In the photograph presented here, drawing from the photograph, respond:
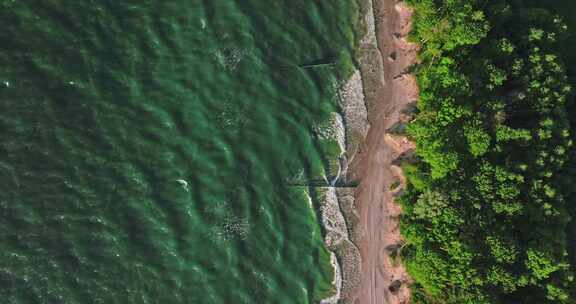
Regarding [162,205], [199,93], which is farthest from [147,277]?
[199,93]

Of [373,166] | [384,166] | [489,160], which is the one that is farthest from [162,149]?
[489,160]

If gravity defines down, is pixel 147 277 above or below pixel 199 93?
below

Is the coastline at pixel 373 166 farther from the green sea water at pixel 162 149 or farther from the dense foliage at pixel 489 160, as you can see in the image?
the dense foliage at pixel 489 160

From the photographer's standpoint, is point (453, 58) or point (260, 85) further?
point (260, 85)

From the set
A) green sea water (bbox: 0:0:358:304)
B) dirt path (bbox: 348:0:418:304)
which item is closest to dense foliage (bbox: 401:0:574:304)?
dirt path (bbox: 348:0:418:304)

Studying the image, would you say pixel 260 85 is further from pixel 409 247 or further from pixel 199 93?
pixel 409 247

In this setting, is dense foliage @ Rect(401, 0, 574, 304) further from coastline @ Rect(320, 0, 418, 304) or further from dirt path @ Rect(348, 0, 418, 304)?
coastline @ Rect(320, 0, 418, 304)
